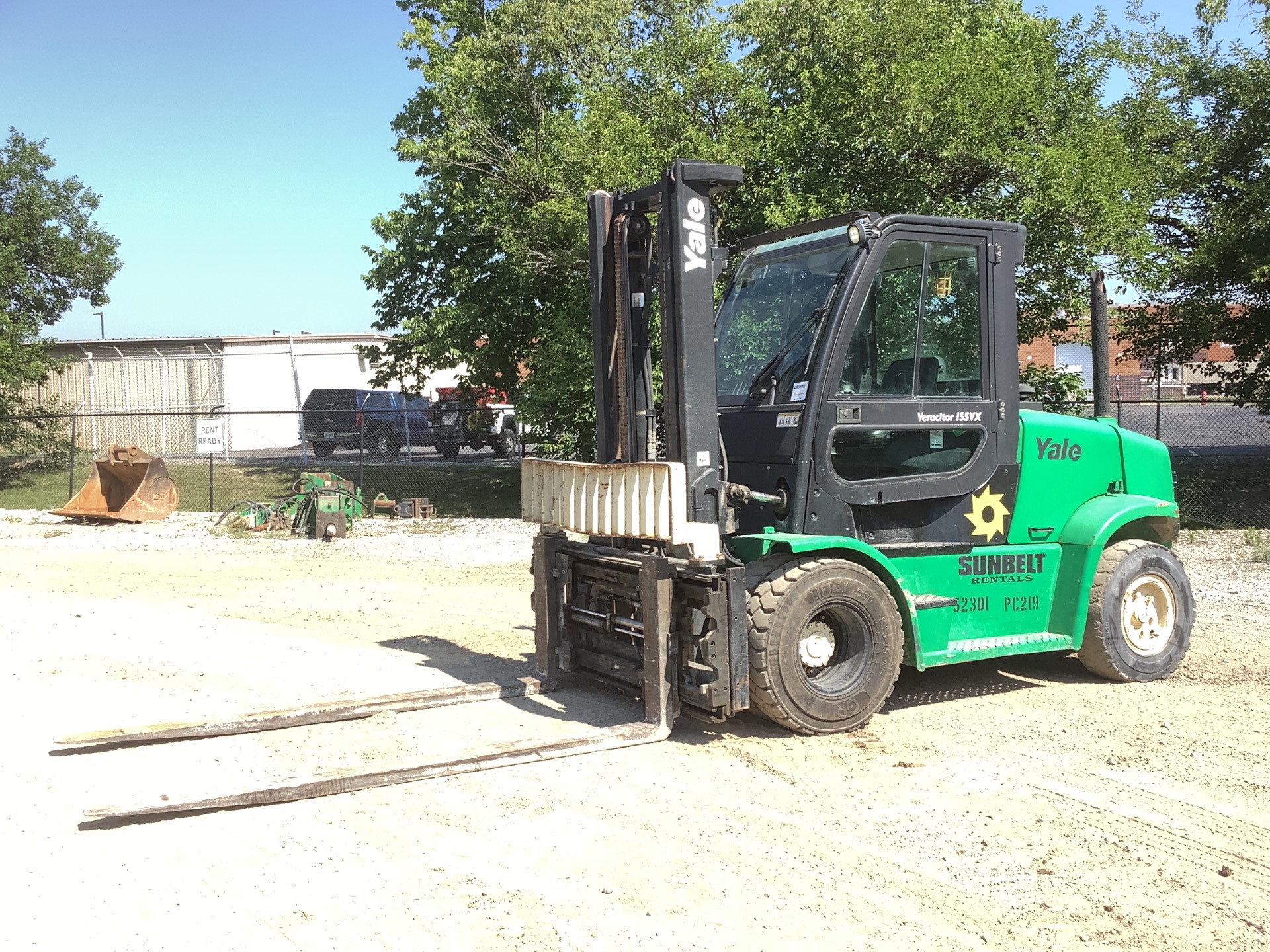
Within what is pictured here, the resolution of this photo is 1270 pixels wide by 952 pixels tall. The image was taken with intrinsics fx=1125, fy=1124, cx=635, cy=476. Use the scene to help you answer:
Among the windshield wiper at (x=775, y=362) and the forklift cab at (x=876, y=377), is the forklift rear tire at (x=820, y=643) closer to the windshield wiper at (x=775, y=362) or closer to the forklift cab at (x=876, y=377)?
the forklift cab at (x=876, y=377)

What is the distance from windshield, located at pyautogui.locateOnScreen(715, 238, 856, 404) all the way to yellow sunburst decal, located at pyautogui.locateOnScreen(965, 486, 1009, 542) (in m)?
1.52

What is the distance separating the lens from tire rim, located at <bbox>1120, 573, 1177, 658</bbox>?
7.68 m

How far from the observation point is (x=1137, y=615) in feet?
25.4

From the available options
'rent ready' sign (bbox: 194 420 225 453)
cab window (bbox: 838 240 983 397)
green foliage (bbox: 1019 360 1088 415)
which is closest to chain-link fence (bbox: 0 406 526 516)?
'rent ready' sign (bbox: 194 420 225 453)

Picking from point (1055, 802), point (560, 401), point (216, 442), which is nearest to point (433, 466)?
point (216, 442)

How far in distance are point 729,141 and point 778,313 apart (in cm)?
1062

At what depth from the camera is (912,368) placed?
665 centimetres

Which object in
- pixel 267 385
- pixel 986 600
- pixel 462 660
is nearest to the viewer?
pixel 986 600

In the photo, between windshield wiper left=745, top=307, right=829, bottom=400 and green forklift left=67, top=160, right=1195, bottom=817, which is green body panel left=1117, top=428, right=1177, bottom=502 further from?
windshield wiper left=745, top=307, right=829, bottom=400

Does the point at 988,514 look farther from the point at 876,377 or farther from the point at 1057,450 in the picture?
the point at 876,377

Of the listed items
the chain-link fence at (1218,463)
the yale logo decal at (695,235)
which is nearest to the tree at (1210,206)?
the chain-link fence at (1218,463)

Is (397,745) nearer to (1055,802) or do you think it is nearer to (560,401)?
(1055,802)

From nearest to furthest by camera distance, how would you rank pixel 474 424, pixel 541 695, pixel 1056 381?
pixel 541 695, pixel 1056 381, pixel 474 424

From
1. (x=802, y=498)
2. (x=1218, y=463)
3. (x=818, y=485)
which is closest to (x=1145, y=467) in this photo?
(x=818, y=485)
